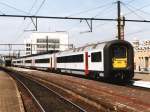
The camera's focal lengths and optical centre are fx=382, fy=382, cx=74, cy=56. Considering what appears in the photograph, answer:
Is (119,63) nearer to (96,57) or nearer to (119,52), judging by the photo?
(119,52)

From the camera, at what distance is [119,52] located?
2828cm

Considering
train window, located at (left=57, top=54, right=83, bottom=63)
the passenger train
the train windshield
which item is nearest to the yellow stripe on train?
the passenger train

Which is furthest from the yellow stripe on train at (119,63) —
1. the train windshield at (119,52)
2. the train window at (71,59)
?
the train window at (71,59)

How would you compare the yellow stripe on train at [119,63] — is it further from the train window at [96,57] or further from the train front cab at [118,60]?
the train window at [96,57]

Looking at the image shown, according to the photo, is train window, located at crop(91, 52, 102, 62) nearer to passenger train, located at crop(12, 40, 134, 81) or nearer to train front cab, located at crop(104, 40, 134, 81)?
passenger train, located at crop(12, 40, 134, 81)

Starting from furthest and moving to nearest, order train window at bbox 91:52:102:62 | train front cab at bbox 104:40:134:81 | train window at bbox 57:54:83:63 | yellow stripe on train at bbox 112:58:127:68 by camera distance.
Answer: train window at bbox 57:54:83:63
train window at bbox 91:52:102:62
yellow stripe on train at bbox 112:58:127:68
train front cab at bbox 104:40:134:81

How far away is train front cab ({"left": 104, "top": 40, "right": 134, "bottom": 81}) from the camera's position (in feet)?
90.2

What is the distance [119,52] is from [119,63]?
0.87m

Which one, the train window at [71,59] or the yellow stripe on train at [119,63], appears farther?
the train window at [71,59]

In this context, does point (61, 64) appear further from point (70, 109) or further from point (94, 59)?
point (70, 109)

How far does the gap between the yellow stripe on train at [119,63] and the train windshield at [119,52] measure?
27 centimetres

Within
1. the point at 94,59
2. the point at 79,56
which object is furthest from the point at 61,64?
the point at 94,59

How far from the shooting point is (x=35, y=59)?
77688 mm

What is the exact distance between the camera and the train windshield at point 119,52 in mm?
28045
